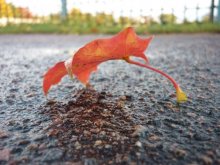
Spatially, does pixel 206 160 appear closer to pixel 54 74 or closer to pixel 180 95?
pixel 180 95

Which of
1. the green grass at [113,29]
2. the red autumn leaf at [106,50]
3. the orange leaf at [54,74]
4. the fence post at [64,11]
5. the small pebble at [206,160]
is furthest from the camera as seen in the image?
the fence post at [64,11]

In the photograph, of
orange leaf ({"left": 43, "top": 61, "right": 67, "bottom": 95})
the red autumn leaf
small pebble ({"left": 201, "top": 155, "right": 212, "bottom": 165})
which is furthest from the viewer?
orange leaf ({"left": 43, "top": 61, "right": 67, "bottom": 95})

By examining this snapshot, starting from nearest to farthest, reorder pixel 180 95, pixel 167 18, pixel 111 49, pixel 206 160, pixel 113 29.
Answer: pixel 206 160 < pixel 111 49 < pixel 180 95 < pixel 113 29 < pixel 167 18

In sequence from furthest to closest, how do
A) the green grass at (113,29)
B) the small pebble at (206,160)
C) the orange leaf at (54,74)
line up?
the green grass at (113,29)
the orange leaf at (54,74)
the small pebble at (206,160)

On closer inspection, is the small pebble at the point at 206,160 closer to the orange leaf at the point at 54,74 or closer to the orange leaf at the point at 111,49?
the orange leaf at the point at 111,49

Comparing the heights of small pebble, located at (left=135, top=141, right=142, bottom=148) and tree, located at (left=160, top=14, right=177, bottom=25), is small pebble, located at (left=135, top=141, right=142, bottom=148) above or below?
below

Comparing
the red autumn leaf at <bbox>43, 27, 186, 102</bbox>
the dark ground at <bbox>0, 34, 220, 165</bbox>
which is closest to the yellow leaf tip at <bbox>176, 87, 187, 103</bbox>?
the dark ground at <bbox>0, 34, 220, 165</bbox>

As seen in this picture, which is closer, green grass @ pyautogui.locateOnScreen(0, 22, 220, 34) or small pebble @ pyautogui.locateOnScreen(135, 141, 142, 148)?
small pebble @ pyautogui.locateOnScreen(135, 141, 142, 148)

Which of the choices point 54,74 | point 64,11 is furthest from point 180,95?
point 64,11

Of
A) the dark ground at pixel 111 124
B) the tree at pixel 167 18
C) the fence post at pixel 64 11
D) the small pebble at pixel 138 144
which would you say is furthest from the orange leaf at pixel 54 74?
the fence post at pixel 64 11

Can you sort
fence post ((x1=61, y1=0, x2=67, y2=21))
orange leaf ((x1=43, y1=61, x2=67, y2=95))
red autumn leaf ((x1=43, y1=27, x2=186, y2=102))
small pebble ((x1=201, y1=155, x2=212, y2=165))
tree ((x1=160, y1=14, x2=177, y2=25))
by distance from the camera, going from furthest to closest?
fence post ((x1=61, y1=0, x2=67, y2=21))
tree ((x1=160, y1=14, x2=177, y2=25))
orange leaf ((x1=43, y1=61, x2=67, y2=95))
red autumn leaf ((x1=43, y1=27, x2=186, y2=102))
small pebble ((x1=201, y1=155, x2=212, y2=165))

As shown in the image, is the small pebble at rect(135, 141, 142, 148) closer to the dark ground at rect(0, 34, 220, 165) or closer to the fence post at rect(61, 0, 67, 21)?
the dark ground at rect(0, 34, 220, 165)
